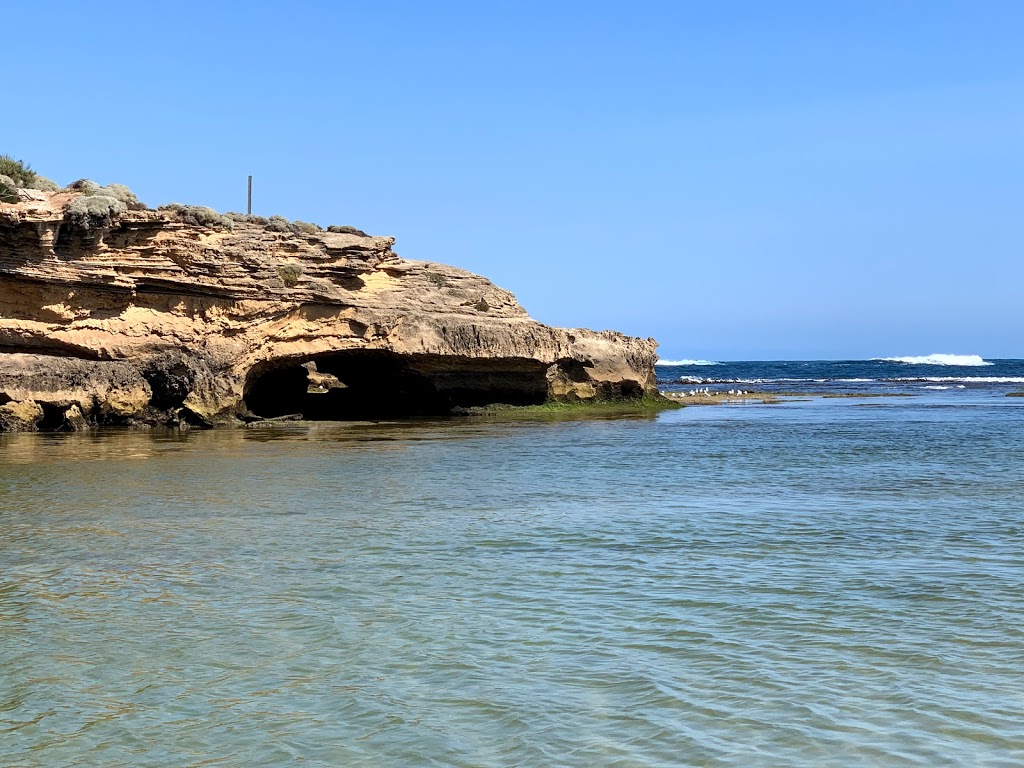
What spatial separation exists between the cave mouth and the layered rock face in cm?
6

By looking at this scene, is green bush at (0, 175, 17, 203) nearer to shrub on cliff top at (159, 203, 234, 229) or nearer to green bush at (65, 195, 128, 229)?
green bush at (65, 195, 128, 229)

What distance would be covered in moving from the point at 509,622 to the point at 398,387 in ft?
82.0

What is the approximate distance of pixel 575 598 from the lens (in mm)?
6836

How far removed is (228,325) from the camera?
24828 mm

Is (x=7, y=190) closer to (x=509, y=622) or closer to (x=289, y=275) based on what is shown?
(x=289, y=275)

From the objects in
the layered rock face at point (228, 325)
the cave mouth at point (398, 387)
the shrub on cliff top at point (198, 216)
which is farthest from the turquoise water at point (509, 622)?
Result: the cave mouth at point (398, 387)

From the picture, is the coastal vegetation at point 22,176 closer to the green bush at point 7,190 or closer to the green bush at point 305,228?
the green bush at point 7,190

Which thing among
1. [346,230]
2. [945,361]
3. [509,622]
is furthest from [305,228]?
[945,361]

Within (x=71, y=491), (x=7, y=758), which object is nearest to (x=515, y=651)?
(x=7, y=758)

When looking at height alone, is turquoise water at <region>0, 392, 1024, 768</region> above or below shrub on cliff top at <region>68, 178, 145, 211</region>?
below

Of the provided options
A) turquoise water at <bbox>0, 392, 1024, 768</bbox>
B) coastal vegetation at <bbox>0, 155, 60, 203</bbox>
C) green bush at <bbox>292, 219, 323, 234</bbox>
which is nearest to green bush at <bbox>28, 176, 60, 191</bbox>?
coastal vegetation at <bbox>0, 155, 60, 203</bbox>

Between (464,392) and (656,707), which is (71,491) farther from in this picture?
(464,392)

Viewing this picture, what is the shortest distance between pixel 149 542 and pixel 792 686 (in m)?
6.11

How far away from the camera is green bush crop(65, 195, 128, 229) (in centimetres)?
2245
